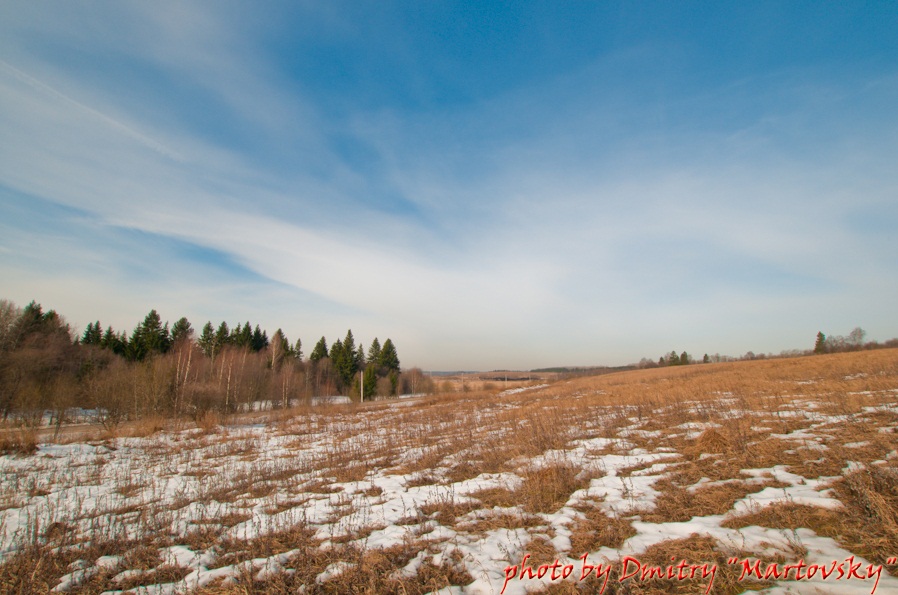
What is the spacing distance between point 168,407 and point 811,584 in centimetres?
3009

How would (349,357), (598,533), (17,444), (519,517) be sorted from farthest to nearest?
(349,357), (17,444), (519,517), (598,533)

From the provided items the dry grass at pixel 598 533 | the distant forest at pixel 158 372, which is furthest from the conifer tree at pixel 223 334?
the dry grass at pixel 598 533

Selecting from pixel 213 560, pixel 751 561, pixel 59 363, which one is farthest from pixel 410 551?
pixel 59 363

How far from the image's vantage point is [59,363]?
37406mm

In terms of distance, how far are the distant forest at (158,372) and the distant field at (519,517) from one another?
1369cm

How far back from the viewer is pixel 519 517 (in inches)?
210

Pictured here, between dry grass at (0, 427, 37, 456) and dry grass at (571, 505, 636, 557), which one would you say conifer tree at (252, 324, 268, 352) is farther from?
dry grass at (571, 505, 636, 557)

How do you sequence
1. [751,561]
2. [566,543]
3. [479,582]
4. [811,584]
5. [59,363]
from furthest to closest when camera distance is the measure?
[59,363]
[566,543]
[479,582]
[751,561]
[811,584]

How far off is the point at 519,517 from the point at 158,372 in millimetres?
27679

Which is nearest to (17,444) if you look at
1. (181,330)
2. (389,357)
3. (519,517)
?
(519,517)

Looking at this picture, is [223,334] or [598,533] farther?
[223,334]

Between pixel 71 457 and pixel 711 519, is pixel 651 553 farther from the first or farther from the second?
pixel 71 457

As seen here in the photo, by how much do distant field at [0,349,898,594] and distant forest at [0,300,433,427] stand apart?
1369 cm

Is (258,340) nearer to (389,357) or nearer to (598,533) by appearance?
(389,357)
